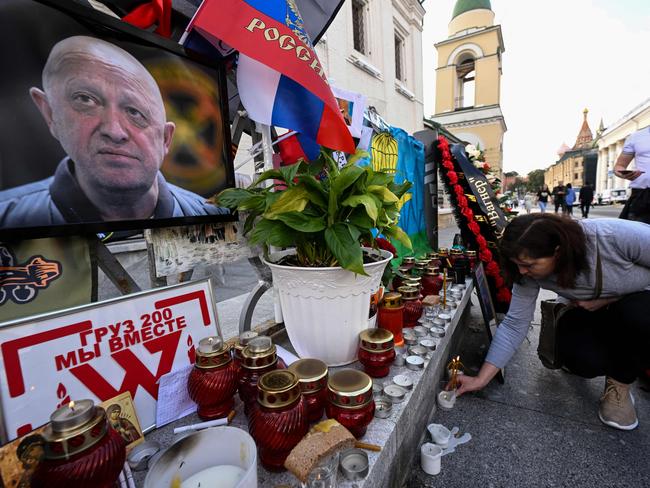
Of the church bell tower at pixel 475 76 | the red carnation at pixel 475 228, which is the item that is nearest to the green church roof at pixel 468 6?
the church bell tower at pixel 475 76

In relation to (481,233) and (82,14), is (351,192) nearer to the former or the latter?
(82,14)

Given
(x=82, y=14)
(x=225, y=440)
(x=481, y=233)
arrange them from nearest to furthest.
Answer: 1. (x=225, y=440)
2. (x=82, y=14)
3. (x=481, y=233)

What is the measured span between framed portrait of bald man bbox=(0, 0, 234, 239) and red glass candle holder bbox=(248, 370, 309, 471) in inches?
26.7

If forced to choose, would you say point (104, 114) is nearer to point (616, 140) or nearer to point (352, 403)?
point (352, 403)

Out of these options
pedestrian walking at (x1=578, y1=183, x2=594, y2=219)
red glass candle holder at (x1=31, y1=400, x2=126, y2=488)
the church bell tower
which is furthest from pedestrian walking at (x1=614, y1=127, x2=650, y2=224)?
the church bell tower

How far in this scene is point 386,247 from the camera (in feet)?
5.13

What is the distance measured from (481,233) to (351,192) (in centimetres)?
208

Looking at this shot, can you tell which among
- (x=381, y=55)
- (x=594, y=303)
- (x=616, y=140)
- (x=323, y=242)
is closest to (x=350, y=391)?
(x=323, y=242)

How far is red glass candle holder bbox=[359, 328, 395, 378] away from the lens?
98 centimetres

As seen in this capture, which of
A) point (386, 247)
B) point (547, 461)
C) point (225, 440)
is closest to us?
Answer: point (225, 440)

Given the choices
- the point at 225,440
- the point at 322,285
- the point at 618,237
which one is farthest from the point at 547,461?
the point at 225,440

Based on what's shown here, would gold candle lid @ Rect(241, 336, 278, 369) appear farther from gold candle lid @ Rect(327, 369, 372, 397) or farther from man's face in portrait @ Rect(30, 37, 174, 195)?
man's face in portrait @ Rect(30, 37, 174, 195)

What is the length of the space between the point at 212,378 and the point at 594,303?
5.77ft

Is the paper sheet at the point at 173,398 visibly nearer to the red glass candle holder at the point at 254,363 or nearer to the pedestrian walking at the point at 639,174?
the red glass candle holder at the point at 254,363
